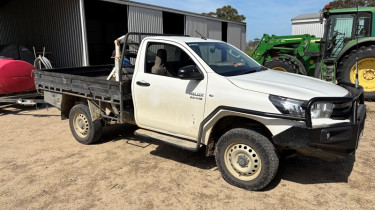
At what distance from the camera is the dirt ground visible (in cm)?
355

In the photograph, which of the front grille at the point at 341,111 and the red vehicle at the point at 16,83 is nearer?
the front grille at the point at 341,111

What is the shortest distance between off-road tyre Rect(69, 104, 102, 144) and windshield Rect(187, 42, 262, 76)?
2.49 m

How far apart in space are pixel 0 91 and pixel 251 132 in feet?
26.3

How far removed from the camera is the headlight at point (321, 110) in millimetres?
3338

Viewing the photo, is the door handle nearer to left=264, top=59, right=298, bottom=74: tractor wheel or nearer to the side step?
the side step

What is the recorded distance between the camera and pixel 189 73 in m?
3.92

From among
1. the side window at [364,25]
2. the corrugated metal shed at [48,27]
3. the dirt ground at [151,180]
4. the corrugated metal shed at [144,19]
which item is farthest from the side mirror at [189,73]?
the corrugated metal shed at [144,19]

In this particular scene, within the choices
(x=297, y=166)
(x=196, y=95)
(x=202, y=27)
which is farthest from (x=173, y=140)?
(x=202, y=27)

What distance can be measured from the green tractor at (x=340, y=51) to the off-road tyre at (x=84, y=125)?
703cm

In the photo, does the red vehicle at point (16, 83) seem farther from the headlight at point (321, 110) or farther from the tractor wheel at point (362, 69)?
the tractor wheel at point (362, 69)

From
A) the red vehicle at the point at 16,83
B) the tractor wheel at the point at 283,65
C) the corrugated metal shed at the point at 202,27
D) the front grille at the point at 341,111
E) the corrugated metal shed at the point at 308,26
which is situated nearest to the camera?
the front grille at the point at 341,111

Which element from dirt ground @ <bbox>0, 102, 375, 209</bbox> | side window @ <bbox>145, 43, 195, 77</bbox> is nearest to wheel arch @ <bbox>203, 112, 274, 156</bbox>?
dirt ground @ <bbox>0, 102, 375, 209</bbox>

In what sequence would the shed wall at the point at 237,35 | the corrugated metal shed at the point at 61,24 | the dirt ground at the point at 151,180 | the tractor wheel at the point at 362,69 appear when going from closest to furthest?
the dirt ground at the point at 151,180, the tractor wheel at the point at 362,69, the corrugated metal shed at the point at 61,24, the shed wall at the point at 237,35

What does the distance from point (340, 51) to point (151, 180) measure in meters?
8.02
